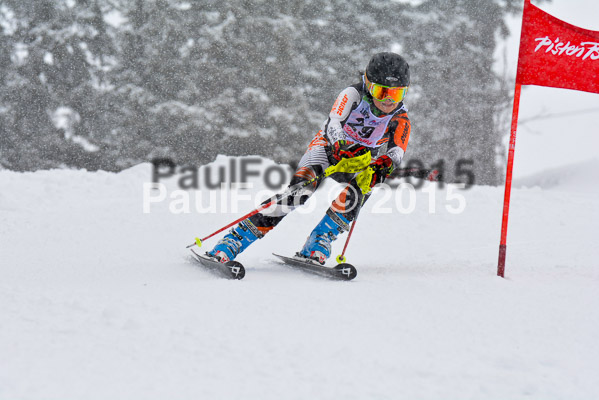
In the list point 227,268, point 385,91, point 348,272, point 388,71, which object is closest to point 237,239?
point 227,268

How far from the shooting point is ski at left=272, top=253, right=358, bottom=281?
404cm

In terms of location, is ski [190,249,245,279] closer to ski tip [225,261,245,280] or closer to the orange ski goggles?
ski tip [225,261,245,280]

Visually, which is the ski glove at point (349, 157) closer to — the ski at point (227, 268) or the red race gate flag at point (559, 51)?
the ski at point (227, 268)

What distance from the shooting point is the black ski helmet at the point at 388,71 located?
4348 mm

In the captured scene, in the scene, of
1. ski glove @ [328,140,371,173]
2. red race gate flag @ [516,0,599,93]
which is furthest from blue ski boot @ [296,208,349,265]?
red race gate flag @ [516,0,599,93]

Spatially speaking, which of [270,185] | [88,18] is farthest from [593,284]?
[88,18]

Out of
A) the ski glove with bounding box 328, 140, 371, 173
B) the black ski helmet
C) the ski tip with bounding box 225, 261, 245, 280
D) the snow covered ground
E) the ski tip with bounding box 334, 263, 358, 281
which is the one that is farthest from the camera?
the ski glove with bounding box 328, 140, 371, 173

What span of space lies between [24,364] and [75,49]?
70.0ft

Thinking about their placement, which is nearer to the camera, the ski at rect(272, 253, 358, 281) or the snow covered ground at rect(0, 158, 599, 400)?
the snow covered ground at rect(0, 158, 599, 400)

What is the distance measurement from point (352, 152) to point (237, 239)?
1229mm

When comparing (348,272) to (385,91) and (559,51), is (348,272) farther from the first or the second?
(559,51)

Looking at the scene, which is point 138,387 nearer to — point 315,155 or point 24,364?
point 24,364

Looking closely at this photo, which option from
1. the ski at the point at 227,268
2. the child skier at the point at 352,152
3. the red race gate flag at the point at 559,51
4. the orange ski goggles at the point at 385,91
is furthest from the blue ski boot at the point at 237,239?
the red race gate flag at the point at 559,51

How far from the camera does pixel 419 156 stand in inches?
907
